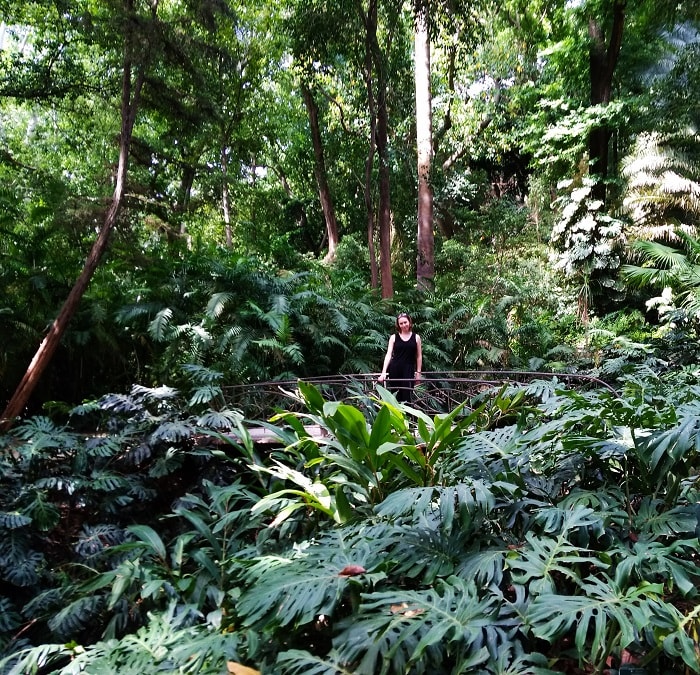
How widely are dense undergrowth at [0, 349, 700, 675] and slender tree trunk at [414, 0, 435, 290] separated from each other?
7053 millimetres

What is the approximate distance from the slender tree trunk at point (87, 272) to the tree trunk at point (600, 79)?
384 inches

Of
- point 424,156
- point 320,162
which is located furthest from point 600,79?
point 320,162

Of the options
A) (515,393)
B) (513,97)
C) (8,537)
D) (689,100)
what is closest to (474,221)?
(513,97)

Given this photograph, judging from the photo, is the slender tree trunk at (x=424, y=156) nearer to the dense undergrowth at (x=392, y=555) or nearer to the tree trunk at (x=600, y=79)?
the tree trunk at (x=600, y=79)

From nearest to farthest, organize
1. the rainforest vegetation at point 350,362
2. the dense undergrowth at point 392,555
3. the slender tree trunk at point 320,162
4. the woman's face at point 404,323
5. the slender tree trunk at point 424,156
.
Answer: the dense undergrowth at point 392,555
the rainforest vegetation at point 350,362
the woman's face at point 404,323
the slender tree trunk at point 424,156
the slender tree trunk at point 320,162

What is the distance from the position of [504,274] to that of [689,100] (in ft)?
16.1

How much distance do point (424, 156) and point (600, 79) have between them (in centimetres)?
485

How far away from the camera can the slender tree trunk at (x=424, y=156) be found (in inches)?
376

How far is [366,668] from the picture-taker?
1.51 m

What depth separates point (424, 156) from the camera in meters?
10.2

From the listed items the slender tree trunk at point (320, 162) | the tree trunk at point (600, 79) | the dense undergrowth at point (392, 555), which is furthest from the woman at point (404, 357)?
the slender tree trunk at point (320, 162)

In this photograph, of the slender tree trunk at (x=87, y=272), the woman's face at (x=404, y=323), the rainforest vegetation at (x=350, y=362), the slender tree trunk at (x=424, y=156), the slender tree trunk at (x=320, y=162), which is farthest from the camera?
the slender tree trunk at (x=320, y=162)

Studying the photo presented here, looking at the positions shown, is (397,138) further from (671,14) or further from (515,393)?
(515,393)

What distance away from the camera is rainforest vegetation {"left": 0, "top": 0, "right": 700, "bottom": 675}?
1.83m
